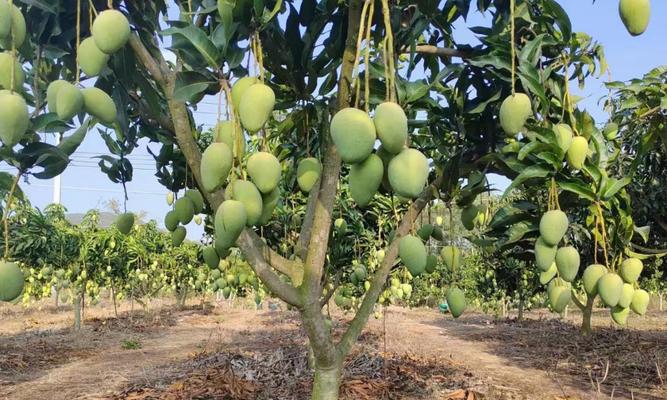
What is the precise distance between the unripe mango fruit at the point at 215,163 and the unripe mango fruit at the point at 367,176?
0.91 ft

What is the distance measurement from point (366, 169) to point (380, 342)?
855cm

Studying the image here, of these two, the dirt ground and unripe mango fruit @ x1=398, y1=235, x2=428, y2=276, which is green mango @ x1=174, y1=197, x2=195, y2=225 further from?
the dirt ground

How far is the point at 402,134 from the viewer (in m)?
1.03

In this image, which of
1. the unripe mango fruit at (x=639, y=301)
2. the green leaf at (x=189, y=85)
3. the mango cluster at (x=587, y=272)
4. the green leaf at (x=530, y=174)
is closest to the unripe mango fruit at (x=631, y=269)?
the mango cluster at (x=587, y=272)

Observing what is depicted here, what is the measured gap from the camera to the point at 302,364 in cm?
572

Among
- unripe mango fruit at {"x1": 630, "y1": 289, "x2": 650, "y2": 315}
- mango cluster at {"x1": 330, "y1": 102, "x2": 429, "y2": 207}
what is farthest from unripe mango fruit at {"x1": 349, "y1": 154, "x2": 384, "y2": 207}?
unripe mango fruit at {"x1": 630, "y1": 289, "x2": 650, "y2": 315}

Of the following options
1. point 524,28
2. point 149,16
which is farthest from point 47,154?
point 524,28

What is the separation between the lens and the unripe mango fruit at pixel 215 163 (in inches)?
46.1

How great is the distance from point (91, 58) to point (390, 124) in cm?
64

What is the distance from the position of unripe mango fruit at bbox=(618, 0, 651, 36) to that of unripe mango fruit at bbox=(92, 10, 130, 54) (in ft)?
3.09

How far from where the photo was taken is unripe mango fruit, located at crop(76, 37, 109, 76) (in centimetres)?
118

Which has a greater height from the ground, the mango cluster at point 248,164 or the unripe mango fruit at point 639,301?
the mango cluster at point 248,164

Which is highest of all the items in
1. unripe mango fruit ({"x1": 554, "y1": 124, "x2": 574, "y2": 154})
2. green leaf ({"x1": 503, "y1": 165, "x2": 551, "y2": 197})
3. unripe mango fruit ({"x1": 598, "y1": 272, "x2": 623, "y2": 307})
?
unripe mango fruit ({"x1": 554, "y1": 124, "x2": 574, "y2": 154})

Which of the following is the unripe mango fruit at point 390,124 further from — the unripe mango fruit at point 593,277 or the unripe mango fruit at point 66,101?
the unripe mango fruit at point 593,277
